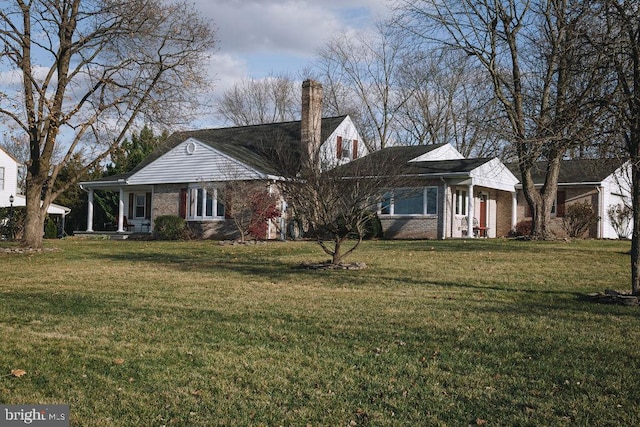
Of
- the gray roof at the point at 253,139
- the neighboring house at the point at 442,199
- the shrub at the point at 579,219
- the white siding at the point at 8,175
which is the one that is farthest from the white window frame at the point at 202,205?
the white siding at the point at 8,175

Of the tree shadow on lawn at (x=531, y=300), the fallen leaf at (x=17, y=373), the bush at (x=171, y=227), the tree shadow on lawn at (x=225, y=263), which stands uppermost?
the bush at (x=171, y=227)

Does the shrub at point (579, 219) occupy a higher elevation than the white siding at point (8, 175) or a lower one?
lower

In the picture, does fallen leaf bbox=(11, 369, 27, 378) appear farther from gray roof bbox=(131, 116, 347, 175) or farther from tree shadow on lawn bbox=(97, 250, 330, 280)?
gray roof bbox=(131, 116, 347, 175)

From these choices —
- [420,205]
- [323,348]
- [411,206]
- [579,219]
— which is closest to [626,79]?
[323,348]

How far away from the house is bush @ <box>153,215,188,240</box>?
4.62ft

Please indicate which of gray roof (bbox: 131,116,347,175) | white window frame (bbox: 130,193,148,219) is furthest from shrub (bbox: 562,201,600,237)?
white window frame (bbox: 130,193,148,219)

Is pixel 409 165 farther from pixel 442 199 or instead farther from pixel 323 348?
pixel 323 348

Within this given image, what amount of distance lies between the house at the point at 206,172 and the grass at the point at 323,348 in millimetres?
14163

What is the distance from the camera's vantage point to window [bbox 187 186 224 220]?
2878cm

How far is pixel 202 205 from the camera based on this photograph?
29.4m

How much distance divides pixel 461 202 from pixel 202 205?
11.5 meters

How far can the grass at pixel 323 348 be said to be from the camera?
4941 millimetres

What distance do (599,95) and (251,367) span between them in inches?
299

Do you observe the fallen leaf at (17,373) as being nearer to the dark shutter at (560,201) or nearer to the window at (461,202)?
the window at (461,202)
